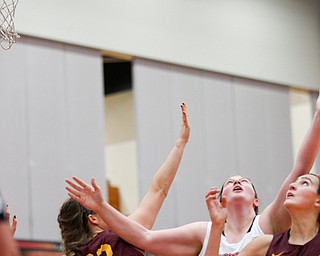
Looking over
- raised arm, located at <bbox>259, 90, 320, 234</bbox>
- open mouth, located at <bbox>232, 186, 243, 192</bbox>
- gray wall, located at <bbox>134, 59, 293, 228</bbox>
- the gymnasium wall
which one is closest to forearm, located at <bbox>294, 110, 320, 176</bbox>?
raised arm, located at <bbox>259, 90, 320, 234</bbox>

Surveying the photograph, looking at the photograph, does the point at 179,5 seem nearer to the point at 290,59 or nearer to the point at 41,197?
the point at 290,59

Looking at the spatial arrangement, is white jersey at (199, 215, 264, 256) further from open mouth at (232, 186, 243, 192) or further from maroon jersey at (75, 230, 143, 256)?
maroon jersey at (75, 230, 143, 256)

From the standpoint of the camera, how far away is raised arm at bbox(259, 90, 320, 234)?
5.66 m

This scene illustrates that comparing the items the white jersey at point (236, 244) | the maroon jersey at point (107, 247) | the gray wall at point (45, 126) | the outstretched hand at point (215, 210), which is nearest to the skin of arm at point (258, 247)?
the white jersey at point (236, 244)

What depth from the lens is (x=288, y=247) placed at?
17.1ft

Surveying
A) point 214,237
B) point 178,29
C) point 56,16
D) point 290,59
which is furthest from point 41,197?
point 214,237

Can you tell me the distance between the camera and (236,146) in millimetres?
15820

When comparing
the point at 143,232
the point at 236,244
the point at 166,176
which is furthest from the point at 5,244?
the point at 166,176

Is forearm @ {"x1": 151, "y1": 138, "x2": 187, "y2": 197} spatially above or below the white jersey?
above

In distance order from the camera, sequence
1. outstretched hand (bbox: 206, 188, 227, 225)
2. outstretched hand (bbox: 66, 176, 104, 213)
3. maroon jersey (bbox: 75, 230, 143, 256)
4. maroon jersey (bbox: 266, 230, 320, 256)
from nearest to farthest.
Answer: outstretched hand (bbox: 206, 188, 227, 225)
maroon jersey (bbox: 266, 230, 320, 256)
outstretched hand (bbox: 66, 176, 104, 213)
maroon jersey (bbox: 75, 230, 143, 256)

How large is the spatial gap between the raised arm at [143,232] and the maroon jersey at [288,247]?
2.28ft

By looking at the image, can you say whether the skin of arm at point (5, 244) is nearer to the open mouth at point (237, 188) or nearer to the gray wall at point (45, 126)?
the open mouth at point (237, 188)

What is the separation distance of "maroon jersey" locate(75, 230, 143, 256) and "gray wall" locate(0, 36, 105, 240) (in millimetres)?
6536

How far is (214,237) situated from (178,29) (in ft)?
34.0
